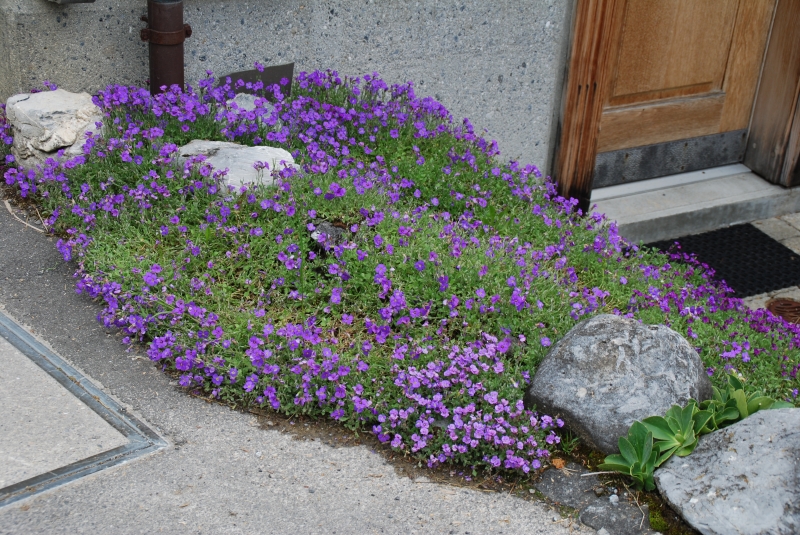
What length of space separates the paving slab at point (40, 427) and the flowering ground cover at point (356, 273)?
0.36m

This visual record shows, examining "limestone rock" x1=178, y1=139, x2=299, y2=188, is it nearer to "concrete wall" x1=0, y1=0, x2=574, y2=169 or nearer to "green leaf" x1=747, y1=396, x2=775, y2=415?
"concrete wall" x1=0, y1=0, x2=574, y2=169

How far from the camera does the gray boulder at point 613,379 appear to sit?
2834mm

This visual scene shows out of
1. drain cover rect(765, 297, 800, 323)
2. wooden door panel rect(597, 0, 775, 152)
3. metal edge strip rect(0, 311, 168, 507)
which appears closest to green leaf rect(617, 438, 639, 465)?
metal edge strip rect(0, 311, 168, 507)

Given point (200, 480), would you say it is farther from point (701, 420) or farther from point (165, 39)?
point (165, 39)

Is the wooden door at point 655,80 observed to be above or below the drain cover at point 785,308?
above

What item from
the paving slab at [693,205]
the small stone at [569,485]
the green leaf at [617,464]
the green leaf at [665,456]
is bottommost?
the paving slab at [693,205]

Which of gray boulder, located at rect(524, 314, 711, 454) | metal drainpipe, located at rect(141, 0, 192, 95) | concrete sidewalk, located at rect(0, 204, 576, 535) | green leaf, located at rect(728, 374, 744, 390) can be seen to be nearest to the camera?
concrete sidewalk, located at rect(0, 204, 576, 535)

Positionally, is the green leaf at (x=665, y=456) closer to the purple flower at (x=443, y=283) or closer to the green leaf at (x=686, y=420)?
the green leaf at (x=686, y=420)

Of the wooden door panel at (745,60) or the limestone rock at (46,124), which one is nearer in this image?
the limestone rock at (46,124)

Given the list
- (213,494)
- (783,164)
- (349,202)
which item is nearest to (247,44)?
(349,202)

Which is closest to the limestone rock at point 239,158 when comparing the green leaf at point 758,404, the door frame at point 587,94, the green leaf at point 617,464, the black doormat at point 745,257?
the green leaf at point 617,464

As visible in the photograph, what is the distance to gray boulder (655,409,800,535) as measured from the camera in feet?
8.02

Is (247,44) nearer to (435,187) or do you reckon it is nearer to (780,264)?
(435,187)

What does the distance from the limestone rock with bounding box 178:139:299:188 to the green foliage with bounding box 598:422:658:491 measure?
1897mm
